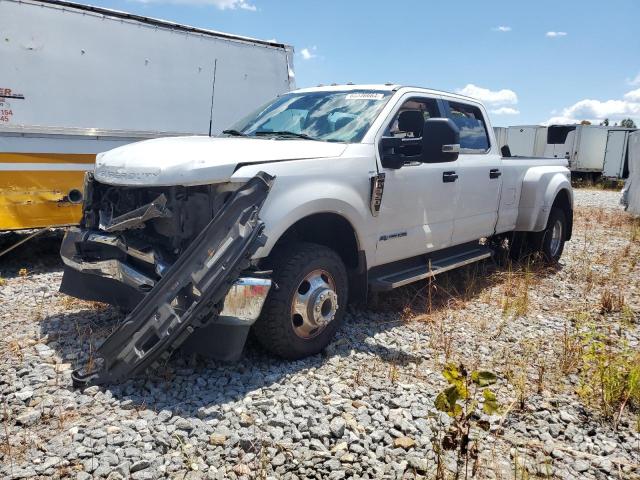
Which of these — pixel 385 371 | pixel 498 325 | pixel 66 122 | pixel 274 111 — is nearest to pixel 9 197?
pixel 66 122

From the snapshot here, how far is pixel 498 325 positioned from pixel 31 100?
5.64 meters

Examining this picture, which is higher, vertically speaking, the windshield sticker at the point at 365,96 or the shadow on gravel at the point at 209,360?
the windshield sticker at the point at 365,96

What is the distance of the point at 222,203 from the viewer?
3475 millimetres

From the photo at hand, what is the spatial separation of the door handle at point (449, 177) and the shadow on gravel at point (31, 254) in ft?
15.5

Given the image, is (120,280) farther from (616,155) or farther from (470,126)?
(616,155)

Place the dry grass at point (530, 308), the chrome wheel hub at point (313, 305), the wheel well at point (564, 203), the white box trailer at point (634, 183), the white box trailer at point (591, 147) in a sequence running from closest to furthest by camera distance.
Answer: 1. the chrome wheel hub at point (313, 305)
2. the dry grass at point (530, 308)
3. the wheel well at point (564, 203)
4. the white box trailer at point (634, 183)
5. the white box trailer at point (591, 147)

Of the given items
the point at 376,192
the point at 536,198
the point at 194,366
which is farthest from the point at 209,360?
the point at 536,198

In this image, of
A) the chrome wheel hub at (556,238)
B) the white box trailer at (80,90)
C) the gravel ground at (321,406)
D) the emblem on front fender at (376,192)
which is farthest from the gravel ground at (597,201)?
the emblem on front fender at (376,192)

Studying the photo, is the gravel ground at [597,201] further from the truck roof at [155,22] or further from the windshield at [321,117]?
the windshield at [321,117]

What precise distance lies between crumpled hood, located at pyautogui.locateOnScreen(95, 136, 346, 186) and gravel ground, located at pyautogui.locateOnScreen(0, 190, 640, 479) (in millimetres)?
1303

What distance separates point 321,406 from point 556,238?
5486 mm

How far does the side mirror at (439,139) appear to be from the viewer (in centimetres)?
419

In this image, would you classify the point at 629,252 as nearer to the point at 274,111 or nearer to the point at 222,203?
the point at 274,111

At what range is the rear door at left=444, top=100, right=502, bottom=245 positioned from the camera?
5.41 meters
